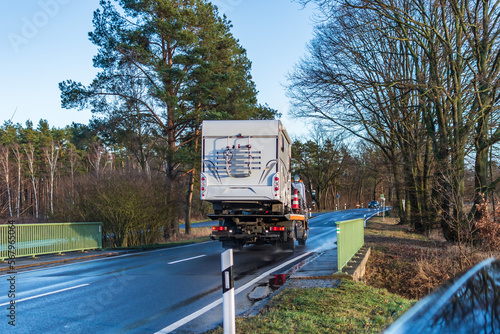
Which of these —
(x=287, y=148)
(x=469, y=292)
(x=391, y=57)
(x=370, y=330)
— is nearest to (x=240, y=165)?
(x=287, y=148)

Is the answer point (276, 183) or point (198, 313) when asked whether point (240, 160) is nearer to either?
point (276, 183)

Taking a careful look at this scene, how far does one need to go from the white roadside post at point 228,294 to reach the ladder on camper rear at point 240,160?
27.5 ft

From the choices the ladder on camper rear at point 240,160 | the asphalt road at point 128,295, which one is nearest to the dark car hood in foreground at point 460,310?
the asphalt road at point 128,295

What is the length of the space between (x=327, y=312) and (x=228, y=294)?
202cm

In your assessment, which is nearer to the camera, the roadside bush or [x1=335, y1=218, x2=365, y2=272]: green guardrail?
[x1=335, y1=218, x2=365, y2=272]: green guardrail

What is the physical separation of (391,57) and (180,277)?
19.0m

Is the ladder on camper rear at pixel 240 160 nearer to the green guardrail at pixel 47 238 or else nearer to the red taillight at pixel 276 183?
the red taillight at pixel 276 183

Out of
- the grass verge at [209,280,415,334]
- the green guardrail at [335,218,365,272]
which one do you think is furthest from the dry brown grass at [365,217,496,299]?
the grass verge at [209,280,415,334]

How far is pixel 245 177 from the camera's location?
13.3 metres

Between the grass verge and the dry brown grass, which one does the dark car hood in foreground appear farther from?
the dry brown grass

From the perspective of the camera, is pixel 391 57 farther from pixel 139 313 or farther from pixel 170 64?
pixel 139 313

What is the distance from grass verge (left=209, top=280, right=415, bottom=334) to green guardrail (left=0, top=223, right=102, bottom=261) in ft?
34.6

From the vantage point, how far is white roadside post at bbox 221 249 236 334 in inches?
190

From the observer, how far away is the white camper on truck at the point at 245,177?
520 inches
